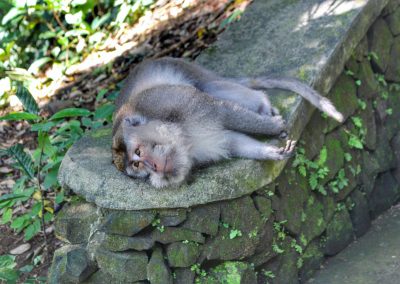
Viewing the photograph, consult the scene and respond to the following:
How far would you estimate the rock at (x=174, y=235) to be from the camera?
11.4 feet

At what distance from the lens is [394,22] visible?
203 inches

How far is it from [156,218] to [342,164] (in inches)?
64.8

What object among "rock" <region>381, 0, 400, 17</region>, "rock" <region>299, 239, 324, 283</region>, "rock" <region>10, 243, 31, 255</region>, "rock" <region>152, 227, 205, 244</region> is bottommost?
"rock" <region>299, 239, 324, 283</region>

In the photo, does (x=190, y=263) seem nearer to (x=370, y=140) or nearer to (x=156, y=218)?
(x=156, y=218)

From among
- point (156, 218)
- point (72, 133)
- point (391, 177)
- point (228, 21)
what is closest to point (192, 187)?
point (156, 218)

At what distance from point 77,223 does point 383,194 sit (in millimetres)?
2490

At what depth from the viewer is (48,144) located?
14.6 feet

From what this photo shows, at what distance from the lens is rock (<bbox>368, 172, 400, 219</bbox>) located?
4875mm

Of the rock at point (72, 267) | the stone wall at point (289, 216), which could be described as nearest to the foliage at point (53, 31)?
the stone wall at point (289, 216)

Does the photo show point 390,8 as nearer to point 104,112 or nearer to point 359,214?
point 359,214

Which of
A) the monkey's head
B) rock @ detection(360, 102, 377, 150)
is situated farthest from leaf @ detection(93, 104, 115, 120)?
rock @ detection(360, 102, 377, 150)

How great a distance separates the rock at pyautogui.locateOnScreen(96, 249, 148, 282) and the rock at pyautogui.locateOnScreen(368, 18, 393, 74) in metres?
2.55

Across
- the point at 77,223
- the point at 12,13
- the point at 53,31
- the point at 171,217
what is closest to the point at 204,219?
the point at 171,217

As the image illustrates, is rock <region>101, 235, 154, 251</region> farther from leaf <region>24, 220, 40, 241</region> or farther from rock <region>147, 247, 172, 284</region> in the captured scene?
leaf <region>24, 220, 40, 241</region>
